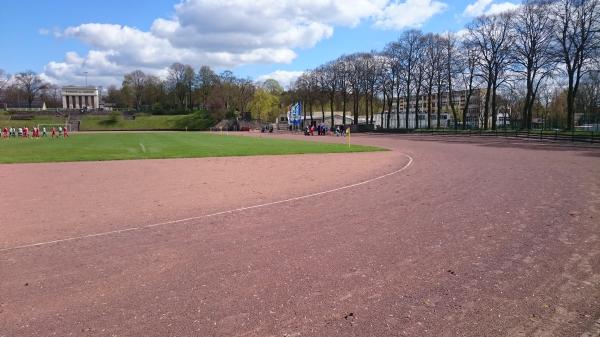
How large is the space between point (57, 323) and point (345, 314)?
298cm

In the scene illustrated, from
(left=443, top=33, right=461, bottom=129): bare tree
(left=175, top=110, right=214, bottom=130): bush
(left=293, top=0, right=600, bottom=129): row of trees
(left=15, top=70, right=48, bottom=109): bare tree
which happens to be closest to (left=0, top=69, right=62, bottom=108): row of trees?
(left=15, top=70, right=48, bottom=109): bare tree

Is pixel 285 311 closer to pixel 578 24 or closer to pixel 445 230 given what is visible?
pixel 445 230

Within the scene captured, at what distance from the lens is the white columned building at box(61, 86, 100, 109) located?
500 ft

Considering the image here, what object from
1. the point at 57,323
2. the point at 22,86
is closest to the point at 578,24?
the point at 57,323

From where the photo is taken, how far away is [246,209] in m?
10.3

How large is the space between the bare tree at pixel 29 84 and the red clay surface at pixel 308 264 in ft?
501

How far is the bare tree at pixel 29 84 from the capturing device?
140 meters

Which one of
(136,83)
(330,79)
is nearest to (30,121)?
(136,83)

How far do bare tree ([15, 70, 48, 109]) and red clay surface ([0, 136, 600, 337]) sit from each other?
6009 inches

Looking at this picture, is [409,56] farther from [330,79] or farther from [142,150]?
[142,150]

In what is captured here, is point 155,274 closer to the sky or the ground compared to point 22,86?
closer to the ground

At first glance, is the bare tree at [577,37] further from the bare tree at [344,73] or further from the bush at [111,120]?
the bush at [111,120]

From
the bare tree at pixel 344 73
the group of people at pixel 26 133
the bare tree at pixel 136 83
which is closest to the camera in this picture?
the group of people at pixel 26 133

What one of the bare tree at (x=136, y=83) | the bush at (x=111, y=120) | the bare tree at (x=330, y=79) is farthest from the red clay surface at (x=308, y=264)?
the bare tree at (x=136, y=83)
